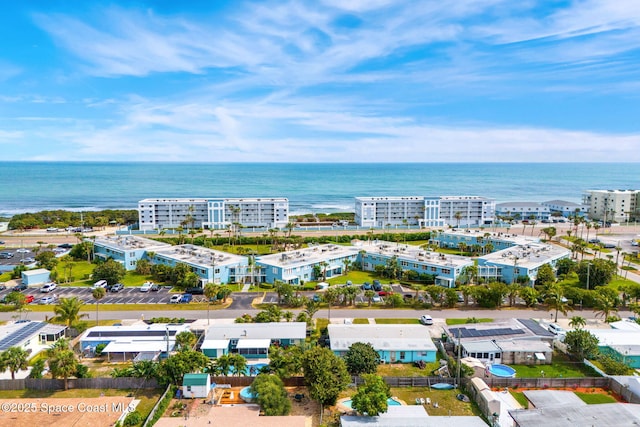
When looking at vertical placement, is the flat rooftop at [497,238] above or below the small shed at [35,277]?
above

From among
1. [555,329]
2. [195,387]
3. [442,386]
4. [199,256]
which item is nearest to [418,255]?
[555,329]

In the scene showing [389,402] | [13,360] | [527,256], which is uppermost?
[527,256]

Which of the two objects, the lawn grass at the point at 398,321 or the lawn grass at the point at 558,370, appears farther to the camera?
the lawn grass at the point at 398,321

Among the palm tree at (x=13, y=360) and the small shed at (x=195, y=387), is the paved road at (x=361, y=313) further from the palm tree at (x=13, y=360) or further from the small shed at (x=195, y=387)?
the small shed at (x=195, y=387)

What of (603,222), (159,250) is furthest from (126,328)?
(603,222)

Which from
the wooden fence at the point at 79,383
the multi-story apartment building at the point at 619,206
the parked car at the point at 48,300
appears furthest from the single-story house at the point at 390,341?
the multi-story apartment building at the point at 619,206

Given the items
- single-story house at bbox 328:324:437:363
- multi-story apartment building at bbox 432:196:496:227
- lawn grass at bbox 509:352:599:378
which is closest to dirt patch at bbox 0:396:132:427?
single-story house at bbox 328:324:437:363

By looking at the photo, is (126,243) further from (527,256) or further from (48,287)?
(527,256)
